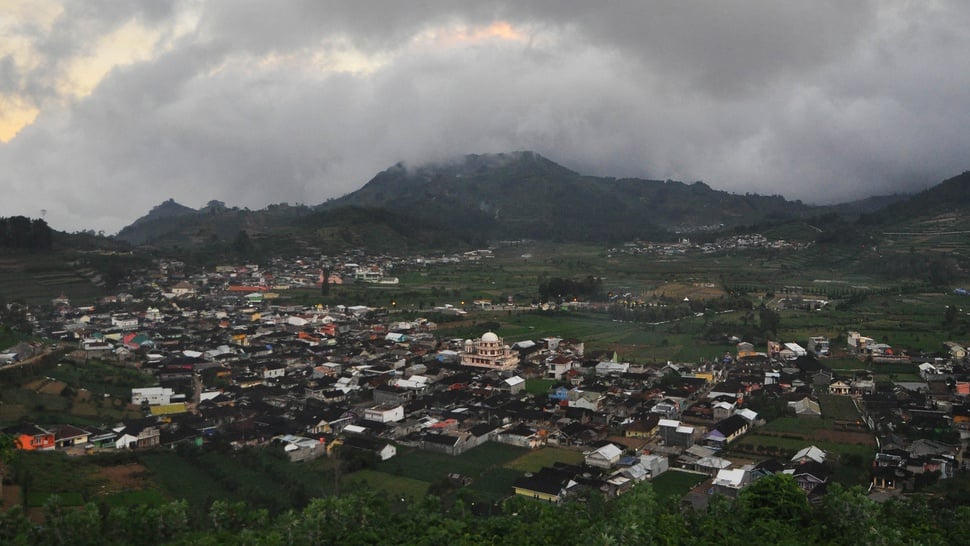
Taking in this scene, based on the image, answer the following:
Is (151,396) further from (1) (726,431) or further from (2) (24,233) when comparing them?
(2) (24,233)

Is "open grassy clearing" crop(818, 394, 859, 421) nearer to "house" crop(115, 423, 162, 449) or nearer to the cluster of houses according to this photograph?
"house" crop(115, 423, 162, 449)

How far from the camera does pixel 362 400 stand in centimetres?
2167

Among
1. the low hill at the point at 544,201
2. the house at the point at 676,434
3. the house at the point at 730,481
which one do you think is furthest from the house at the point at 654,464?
the low hill at the point at 544,201

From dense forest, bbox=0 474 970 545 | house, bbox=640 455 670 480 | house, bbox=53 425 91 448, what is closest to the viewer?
dense forest, bbox=0 474 970 545

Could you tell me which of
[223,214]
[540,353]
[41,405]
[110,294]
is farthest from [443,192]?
[41,405]

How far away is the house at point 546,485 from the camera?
1384cm

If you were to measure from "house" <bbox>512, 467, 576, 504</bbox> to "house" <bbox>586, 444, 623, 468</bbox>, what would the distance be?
144cm

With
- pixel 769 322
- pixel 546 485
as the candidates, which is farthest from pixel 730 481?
pixel 769 322

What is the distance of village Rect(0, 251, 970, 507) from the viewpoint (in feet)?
51.2

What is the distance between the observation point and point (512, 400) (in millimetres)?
21281

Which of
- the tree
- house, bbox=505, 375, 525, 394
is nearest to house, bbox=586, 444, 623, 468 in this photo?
house, bbox=505, 375, 525, 394

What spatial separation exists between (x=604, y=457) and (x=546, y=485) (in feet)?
7.63

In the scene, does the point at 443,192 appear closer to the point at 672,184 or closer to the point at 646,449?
the point at 672,184

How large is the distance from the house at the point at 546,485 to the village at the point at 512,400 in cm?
4
